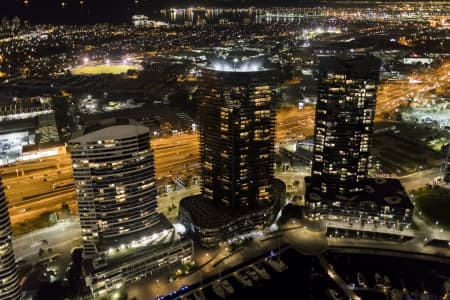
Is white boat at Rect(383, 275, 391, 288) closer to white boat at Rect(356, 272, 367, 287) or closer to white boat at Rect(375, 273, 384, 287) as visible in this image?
white boat at Rect(375, 273, 384, 287)

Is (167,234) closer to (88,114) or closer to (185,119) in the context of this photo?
(185,119)

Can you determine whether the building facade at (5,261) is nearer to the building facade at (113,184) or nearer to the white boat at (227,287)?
the building facade at (113,184)

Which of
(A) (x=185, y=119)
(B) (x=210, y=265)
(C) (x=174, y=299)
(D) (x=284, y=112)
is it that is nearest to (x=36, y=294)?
(C) (x=174, y=299)

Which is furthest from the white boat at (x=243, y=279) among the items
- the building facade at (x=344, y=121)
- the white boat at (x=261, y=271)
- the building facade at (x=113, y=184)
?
the building facade at (x=344, y=121)

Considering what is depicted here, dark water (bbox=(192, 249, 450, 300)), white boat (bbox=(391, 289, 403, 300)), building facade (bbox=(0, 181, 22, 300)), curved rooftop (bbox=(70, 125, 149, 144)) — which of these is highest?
curved rooftop (bbox=(70, 125, 149, 144))


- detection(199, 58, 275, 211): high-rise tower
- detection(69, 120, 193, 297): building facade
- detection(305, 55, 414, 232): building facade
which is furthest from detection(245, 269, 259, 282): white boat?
detection(305, 55, 414, 232): building facade

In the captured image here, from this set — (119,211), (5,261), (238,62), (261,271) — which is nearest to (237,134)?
(238,62)
